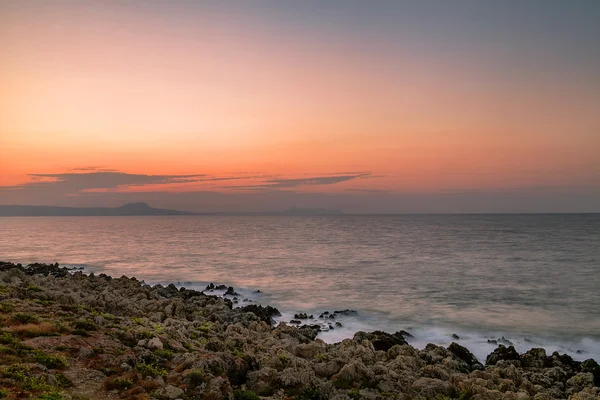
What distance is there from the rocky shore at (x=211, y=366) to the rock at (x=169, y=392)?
0.11ft

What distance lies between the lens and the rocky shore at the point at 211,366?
1466 cm

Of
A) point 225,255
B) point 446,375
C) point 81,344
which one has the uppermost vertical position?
point 81,344

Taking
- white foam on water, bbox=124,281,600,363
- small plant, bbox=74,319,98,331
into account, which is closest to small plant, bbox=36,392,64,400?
small plant, bbox=74,319,98,331

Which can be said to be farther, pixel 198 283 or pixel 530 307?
pixel 198 283

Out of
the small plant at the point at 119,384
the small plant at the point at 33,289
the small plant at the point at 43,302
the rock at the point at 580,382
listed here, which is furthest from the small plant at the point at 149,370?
the rock at the point at 580,382

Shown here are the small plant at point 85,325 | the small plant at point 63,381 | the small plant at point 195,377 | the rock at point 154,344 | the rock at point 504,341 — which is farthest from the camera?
the rock at point 504,341

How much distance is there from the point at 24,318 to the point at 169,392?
980cm

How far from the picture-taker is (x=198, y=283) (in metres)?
57.9

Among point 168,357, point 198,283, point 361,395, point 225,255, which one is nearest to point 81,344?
point 168,357

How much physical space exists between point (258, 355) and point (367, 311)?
981 inches

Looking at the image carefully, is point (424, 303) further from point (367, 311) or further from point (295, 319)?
point (295, 319)

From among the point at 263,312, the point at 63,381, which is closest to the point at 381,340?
the point at 263,312

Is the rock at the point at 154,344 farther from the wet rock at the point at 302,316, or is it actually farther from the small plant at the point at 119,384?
the wet rock at the point at 302,316

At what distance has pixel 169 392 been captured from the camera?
563 inches
